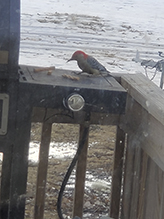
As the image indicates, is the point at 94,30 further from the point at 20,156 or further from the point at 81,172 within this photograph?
the point at 20,156

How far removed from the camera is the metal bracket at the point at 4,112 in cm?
178

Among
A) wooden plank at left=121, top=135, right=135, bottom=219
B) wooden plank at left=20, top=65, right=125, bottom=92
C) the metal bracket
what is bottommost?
wooden plank at left=121, top=135, right=135, bottom=219

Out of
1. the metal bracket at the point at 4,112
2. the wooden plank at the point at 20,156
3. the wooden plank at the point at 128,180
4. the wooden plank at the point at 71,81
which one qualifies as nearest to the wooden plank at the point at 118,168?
the wooden plank at the point at 128,180

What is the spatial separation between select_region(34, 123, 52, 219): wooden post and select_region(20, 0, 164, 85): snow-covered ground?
1425 mm

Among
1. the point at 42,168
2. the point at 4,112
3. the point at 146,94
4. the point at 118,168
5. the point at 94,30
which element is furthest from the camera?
the point at 94,30

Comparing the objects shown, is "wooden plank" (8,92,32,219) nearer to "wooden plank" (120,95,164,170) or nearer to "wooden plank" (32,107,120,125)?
"wooden plank" (32,107,120,125)

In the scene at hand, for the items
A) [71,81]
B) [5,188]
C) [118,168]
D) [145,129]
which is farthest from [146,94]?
[5,188]

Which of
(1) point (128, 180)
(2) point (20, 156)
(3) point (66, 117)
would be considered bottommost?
(1) point (128, 180)

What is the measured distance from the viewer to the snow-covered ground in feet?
13.2

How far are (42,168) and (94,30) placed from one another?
278cm

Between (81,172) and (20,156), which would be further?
(81,172)

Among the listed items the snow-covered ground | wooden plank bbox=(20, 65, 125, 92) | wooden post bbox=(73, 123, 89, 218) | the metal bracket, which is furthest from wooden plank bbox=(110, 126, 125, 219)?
the snow-covered ground

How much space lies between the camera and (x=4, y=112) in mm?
1794

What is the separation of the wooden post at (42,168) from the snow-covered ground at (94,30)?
4.67 feet
